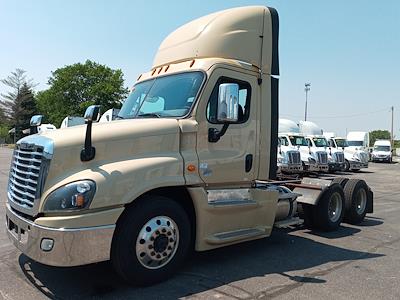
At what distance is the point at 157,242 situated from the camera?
16.6ft

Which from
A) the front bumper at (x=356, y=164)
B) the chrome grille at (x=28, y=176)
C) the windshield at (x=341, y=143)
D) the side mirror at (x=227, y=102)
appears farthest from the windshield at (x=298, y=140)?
the chrome grille at (x=28, y=176)

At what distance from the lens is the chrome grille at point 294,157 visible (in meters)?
22.0

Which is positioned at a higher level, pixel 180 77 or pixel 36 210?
pixel 180 77

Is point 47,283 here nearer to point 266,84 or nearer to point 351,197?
point 266,84

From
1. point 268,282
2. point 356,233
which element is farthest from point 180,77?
point 356,233

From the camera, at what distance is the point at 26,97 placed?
283ft

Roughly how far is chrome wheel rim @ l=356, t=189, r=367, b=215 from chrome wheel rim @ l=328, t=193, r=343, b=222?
2.69ft

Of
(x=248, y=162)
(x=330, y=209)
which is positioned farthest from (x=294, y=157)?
(x=248, y=162)

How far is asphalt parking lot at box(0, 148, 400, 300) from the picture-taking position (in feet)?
15.7

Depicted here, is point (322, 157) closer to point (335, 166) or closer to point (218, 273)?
point (335, 166)

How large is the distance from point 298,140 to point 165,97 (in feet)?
64.9

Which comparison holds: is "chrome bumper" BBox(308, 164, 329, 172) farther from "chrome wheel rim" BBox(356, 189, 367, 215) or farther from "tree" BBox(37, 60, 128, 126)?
"tree" BBox(37, 60, 128, 126)

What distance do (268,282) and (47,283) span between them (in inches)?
103

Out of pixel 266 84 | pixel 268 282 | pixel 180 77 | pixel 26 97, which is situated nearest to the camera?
pixel 268 282
